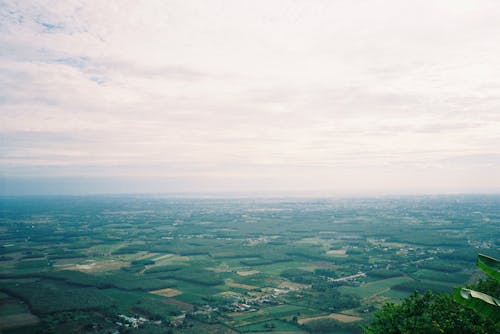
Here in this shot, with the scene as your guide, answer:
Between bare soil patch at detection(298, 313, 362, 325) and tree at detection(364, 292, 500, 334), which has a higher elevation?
tree at detection(364, 292, 500, 334)

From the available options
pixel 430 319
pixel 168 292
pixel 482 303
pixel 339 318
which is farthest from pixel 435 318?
pixel 168 292

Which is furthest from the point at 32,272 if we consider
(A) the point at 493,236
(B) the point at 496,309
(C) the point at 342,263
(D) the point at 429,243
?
(A) the point at 493,236

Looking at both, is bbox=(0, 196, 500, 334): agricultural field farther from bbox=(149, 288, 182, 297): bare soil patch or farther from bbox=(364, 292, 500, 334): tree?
bbox=(364, 292, 500, 334): tree

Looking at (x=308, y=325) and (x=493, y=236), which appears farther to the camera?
(x=493, y=236)

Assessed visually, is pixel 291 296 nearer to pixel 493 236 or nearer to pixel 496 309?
pixel 496 309

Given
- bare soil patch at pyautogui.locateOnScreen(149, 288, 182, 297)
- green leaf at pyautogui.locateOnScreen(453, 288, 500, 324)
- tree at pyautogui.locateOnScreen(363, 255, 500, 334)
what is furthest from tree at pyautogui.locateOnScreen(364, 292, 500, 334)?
bare soil patch at pyautogui.locateOnScreen(149, 288, 182, 297)

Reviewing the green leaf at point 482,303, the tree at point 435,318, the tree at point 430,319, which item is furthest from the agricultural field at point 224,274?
the green leaf at point 482,303

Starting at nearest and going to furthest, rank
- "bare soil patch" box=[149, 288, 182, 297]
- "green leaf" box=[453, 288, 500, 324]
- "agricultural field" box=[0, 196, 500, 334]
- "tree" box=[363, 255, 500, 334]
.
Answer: "green leaf" box=[453, 288, 500, 324] → "tree" box=[363, 255, 500, 334] → "agricultural field" box=[0, 196, 500, 334] → "bare soil patch" box=[149, 288, 182, 297]

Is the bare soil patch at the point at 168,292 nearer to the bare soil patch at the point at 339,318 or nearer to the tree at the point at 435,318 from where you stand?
the bare soil patch at the point at 339,318
